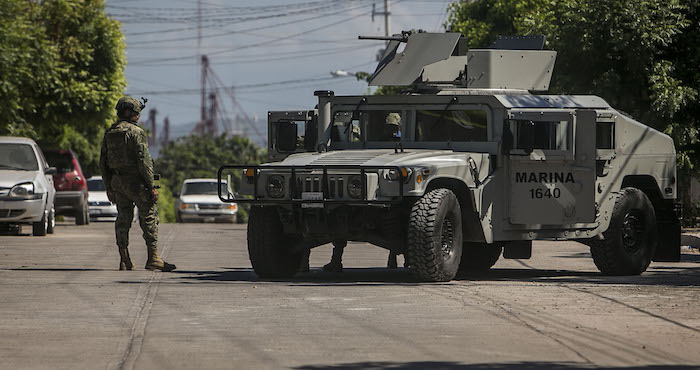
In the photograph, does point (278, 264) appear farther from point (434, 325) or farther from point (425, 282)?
point (434, 325)

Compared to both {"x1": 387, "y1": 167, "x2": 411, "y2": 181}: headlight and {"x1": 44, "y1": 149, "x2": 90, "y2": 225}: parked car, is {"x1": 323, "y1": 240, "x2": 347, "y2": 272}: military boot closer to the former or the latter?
{"x1": 387, "y1": 167, "x2": 411, "y2": 181}: headlight

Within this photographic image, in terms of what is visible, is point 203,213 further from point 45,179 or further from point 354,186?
point 354,186

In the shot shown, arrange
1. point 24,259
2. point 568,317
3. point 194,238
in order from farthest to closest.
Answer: point 194,238 → point 24,259 → point 568,317

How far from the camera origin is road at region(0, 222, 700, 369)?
912cm

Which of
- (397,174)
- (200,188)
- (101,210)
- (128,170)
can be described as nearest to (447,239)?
(397,174)

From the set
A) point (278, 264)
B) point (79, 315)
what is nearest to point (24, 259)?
point (278, 264)

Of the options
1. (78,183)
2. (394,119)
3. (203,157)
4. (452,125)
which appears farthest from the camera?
(203,157)

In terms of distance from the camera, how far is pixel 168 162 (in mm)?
115000

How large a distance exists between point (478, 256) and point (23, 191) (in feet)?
34.7

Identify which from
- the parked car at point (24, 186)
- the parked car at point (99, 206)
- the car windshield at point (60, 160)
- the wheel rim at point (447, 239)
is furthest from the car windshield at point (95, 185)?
the wheel rim at point (447, 239)

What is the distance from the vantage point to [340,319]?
1125 cm

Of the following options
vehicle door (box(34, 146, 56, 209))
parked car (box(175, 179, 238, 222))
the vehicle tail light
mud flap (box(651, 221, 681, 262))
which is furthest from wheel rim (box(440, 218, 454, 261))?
parked car (box(175, 179, 238, 222))

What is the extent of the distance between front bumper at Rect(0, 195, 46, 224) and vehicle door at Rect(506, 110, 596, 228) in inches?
466

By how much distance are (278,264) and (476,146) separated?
2.41m
